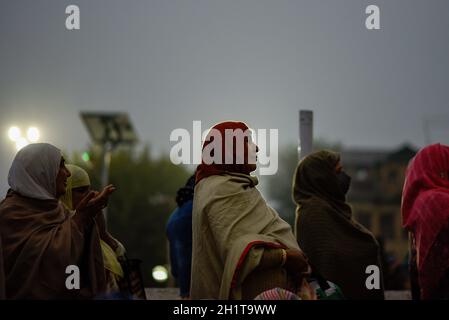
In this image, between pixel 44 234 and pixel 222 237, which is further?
pixel 222 237

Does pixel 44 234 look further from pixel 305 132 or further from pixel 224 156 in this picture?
pixel 305 132

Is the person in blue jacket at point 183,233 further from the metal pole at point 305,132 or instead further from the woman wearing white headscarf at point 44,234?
the woman wearing white headscarf at point 44,234

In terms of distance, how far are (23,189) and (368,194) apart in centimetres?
6806

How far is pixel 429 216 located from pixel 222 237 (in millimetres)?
1519

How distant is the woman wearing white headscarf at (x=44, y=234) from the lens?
12.3 feet

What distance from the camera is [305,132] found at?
657cm

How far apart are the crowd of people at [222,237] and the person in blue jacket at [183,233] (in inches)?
66.4

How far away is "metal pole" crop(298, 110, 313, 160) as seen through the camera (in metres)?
6.55

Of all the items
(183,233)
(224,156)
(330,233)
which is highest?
(224,156)

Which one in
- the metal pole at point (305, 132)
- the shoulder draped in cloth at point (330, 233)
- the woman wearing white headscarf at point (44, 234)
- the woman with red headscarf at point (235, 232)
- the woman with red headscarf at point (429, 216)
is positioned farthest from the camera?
the metal pole at point (305, 132)

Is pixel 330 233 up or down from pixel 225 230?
down

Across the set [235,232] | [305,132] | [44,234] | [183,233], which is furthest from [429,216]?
[183,233]

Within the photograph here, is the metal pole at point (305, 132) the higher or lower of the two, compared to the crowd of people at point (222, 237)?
higher

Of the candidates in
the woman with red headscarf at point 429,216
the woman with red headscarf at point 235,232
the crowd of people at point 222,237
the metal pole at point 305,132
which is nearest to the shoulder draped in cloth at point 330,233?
the crowd of people at point 222,237
